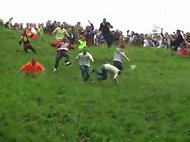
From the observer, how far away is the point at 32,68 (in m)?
30.4

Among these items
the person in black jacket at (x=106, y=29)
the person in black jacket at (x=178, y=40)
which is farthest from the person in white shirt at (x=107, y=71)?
the person in black jacket at (x=178, y=40)

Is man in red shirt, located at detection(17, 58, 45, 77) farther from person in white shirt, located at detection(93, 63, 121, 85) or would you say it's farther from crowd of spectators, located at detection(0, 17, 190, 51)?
crowd of spectators, located at detection(0, 17, 190, 51)

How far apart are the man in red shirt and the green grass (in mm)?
353

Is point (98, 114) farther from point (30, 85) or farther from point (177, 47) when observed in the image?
point (177, 47)

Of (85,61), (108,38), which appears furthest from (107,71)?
(108,38)

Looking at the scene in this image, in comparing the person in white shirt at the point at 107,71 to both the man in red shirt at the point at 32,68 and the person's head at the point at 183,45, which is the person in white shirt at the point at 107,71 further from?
the person's head at the point at 183,45

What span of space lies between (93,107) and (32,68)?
5.59m

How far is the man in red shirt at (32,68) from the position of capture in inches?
1180

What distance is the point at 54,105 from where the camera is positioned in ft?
85.1

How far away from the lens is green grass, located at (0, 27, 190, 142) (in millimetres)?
22891

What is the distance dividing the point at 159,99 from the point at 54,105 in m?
4.51

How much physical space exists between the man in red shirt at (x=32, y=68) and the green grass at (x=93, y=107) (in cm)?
35

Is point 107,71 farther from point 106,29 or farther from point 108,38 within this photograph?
point 108,38

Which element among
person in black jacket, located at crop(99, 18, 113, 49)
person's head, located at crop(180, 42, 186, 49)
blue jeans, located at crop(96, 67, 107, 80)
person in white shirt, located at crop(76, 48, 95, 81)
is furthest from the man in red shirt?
person's head, located at crop(180, 42, 186, 49)
